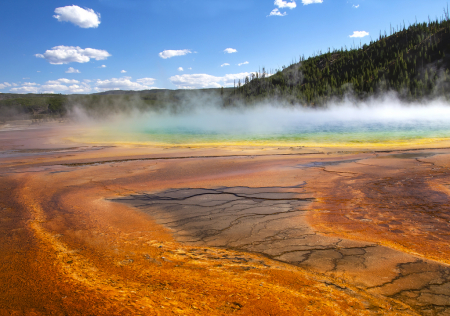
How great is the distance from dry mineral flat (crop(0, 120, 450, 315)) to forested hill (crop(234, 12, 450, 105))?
3062 inches

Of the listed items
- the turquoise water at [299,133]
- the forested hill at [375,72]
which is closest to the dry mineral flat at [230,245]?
the turquoise water at [299,133]

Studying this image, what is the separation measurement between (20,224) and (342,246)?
534 cm

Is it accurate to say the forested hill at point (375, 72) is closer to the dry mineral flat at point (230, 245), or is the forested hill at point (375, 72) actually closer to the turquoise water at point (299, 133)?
the turquoise water at point (299, 133)

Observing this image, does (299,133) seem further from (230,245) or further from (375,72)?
(375,72)

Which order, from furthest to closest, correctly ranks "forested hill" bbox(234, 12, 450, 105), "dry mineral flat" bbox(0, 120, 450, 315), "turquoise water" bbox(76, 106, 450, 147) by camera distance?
"forested hill" bbox(234, 12, 450, 105) < "turquoise water" bbox(76, 106, 450, 147) < "dry mineral flat" bbox(0, 120, 450, 315)

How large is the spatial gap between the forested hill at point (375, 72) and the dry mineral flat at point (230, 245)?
77.8 meters

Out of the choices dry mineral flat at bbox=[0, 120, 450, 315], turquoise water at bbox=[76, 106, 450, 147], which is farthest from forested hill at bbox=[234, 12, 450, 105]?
dry mineral flat at bbox=[0, 120, 450, 315]

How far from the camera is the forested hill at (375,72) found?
72375mm

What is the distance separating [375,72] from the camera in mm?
83562

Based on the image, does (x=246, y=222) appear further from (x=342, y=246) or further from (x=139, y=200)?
(x=139, y=200)

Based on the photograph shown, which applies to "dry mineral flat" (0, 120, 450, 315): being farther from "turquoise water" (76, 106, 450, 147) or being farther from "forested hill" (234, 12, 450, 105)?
"forested hill" (234, 12, 450, 105)

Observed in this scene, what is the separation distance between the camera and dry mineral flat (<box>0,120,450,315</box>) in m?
2.66

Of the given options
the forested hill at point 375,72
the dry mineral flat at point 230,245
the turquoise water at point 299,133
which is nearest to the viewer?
the dry mineral flat at point 230,245

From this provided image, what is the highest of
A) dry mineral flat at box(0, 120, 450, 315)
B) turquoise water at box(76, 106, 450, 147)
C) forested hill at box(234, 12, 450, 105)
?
forested hill at box(234, 12, 450, 105)
